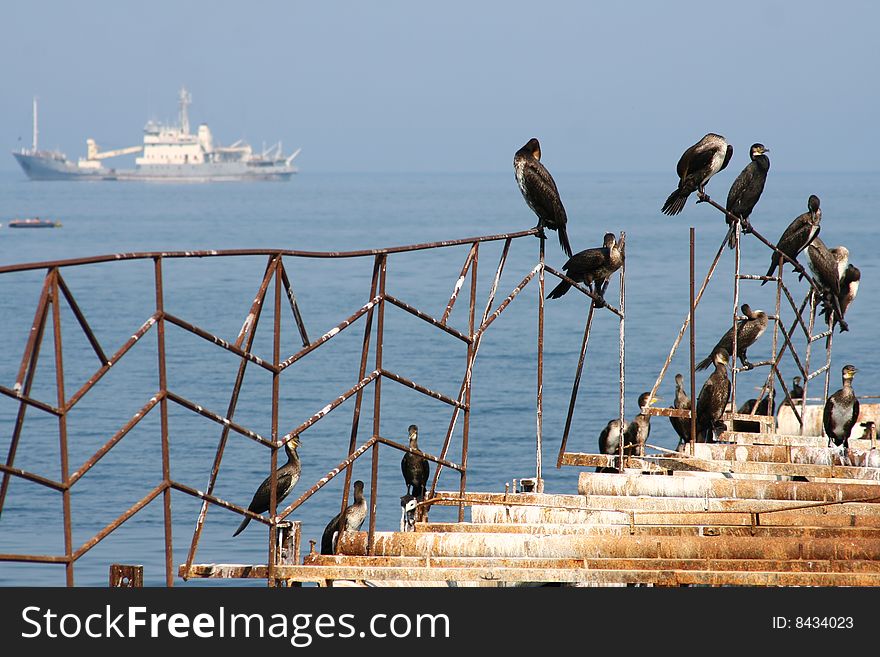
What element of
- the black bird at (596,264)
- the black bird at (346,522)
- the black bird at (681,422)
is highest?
the black bird at (596,264)

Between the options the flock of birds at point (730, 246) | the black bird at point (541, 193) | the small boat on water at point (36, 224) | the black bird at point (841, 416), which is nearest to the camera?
the flock of birds at point (730, 246)

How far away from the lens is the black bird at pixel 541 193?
11.8 metres

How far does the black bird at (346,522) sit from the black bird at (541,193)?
8.99 feet

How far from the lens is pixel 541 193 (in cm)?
1179

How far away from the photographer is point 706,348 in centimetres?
4022

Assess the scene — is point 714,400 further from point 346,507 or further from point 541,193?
point 346,507

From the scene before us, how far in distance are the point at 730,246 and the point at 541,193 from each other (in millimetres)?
2591

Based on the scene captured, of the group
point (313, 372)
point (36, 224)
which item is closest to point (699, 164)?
point (313, 372)

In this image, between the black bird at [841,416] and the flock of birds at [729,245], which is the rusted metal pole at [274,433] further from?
the black bird at [841,416]

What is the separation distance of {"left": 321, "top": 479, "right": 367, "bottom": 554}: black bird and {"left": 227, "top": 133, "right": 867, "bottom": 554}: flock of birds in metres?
0.01

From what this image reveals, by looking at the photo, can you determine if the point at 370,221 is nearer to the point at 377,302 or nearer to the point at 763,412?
the point at 763,412

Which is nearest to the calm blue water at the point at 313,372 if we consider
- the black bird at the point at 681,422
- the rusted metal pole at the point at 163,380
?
the black bird at the point at 681,422

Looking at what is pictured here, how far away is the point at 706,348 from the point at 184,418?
1686cm
